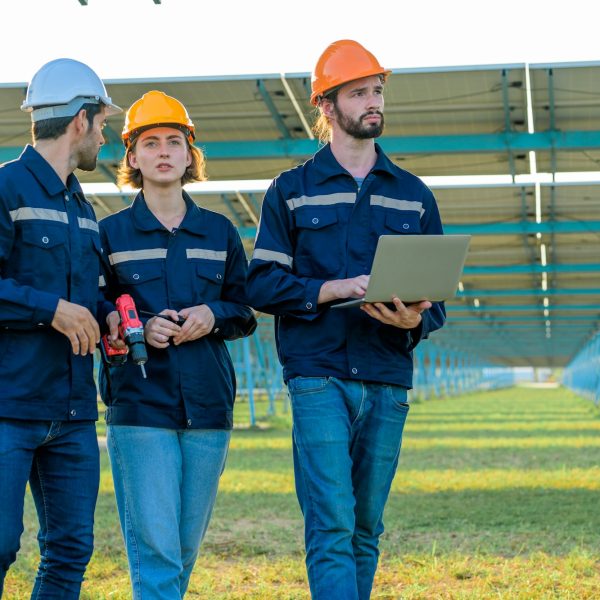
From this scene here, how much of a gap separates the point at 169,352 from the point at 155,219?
19.0 inches

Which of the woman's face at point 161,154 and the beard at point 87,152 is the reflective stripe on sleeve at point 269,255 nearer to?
the woman's face at point 161,154

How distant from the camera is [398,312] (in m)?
3.66

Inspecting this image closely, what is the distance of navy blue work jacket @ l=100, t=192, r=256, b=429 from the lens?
3789mm

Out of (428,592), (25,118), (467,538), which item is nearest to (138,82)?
(25,118)

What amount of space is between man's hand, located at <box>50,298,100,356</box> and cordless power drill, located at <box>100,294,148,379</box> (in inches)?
6.3

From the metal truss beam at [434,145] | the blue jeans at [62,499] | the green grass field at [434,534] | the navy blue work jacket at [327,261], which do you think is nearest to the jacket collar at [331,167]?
the navy blue work jacket at [327,261]

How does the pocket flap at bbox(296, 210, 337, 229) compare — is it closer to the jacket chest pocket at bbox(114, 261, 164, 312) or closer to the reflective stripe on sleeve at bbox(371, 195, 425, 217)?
the reflective stripe on sleeve at bbox(371, 195, 425, 217)

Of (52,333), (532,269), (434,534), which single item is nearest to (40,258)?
(52,333)

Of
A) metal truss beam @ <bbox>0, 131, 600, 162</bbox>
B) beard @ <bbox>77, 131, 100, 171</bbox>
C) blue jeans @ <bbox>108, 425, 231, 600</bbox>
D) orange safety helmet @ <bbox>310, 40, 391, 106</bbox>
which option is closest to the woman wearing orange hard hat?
blue jeans @ <bbox>108, 425, 231, 600</bbox>

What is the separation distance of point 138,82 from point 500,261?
37.6 ft

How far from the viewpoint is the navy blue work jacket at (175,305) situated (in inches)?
149

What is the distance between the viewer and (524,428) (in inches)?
818

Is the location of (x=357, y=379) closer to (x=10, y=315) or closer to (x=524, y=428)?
(x=10, y=315)

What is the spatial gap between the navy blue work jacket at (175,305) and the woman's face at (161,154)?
0.39 feet
